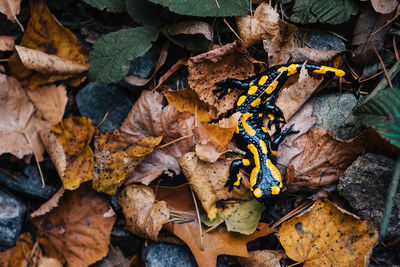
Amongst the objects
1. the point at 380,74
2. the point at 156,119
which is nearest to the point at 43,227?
the point at 156,119

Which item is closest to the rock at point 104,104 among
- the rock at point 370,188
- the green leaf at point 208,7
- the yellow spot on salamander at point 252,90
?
the green leaf at point 208,7

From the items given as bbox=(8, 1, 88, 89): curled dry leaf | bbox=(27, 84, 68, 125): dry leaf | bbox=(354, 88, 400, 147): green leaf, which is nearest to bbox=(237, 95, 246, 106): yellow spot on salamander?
bbox=(354, 88, 400, 147): green leaf

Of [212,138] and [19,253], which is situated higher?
[212,138]

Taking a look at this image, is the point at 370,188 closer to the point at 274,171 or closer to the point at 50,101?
the point at 274,171

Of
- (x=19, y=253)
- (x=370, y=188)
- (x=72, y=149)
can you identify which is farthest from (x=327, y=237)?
(x=19, y=253)

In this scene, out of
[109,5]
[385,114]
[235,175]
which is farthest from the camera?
[109,5]

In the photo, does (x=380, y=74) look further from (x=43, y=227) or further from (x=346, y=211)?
(x=43, y=227)

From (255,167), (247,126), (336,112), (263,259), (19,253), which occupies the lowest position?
(19,253)

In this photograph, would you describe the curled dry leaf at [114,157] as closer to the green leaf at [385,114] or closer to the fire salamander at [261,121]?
the fire salamander at [261,121]
